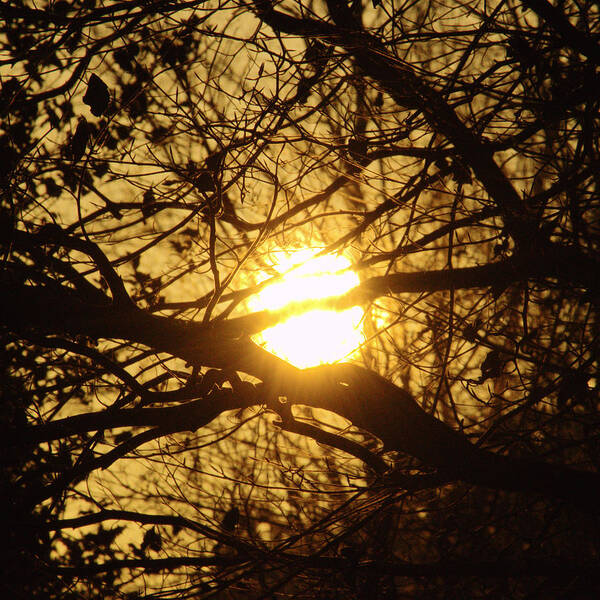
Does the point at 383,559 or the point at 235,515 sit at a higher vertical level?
the point at 235,515

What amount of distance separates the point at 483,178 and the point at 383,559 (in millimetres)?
2558

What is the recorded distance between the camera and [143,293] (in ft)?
15.5

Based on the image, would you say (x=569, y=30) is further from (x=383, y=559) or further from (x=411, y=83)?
(x=383, y=559)

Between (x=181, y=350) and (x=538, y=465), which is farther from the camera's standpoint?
(x=538, y=465)

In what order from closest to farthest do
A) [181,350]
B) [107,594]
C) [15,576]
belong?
1. [181,350]
2. [15,576]
3. [107,594]

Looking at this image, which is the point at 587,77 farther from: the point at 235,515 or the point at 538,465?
the point at 235,515

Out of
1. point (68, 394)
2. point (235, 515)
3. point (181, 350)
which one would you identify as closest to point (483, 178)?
point (181, 350)

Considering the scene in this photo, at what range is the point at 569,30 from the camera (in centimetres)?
282

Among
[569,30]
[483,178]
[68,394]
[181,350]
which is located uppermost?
[483,178]

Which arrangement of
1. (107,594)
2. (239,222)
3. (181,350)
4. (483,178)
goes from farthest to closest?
(239,222), (483,178), (107,594), (181,350)

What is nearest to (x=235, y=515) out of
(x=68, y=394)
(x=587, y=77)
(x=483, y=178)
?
(x=68, y=394)

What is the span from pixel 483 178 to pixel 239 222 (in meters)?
1.78

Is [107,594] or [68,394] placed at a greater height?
[68,394]

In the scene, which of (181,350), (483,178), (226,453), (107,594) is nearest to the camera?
(181,350)
